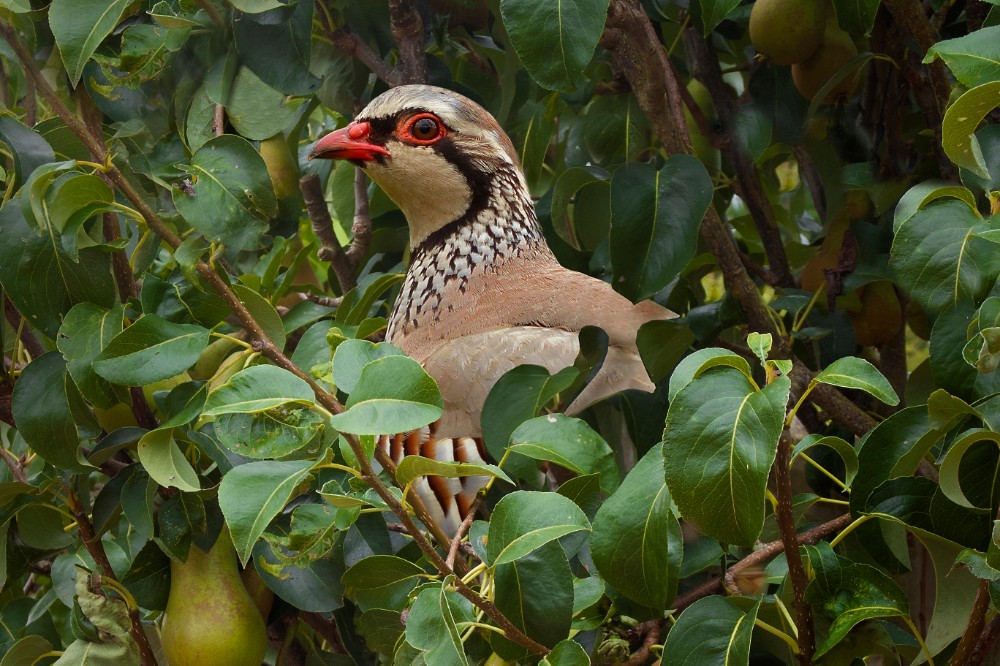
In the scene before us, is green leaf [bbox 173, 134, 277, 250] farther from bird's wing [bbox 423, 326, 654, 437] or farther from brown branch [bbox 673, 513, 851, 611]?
brown branch [bbox 673, 513, 851, 611]

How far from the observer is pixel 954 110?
1312mm

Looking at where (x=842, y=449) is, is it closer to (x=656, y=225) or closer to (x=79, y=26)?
(x=656, y=225)

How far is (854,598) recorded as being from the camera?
4.29 ft

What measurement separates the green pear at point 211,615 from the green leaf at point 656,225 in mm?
820

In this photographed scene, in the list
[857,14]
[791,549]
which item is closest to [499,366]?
[857,14]

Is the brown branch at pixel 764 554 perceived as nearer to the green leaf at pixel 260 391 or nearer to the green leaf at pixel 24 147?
the green leaf at pixel 260 391

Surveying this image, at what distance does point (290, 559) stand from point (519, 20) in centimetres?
84

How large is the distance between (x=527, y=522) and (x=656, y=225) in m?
0.80

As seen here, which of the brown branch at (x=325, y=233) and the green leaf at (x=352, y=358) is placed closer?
the green leaf at (x=352, y=358)

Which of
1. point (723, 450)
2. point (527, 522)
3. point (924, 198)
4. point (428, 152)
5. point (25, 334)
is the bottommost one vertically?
point (25, 334)

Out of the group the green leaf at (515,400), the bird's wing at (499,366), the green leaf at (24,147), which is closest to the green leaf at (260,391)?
the green leaf at (515,400)

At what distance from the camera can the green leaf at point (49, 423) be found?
1778mm

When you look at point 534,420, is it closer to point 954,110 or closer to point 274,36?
point 954,110

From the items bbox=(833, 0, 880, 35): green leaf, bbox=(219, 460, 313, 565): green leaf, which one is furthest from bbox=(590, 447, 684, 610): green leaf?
bbox=(833, 0, 880, 35): green leaf
